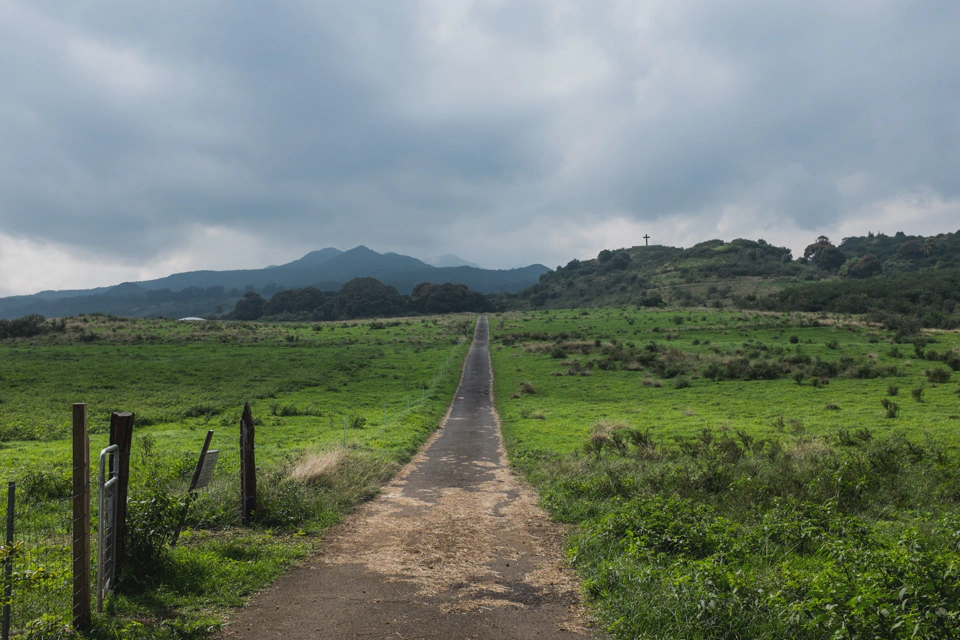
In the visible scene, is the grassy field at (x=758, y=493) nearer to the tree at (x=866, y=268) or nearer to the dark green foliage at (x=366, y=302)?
the tree at (x=866, y=268)

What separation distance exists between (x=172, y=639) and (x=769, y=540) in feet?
28.3

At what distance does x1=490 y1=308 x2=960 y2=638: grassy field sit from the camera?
5.89 m

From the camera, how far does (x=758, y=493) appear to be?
41.5ft

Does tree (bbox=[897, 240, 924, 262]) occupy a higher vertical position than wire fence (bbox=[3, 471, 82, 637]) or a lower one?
higher

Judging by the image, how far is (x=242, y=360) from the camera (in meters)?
54.5

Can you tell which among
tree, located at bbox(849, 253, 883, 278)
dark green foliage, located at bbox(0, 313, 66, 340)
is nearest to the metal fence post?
dark green foliage, located at bbox(0, 313, 66, 340)

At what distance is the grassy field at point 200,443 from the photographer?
736 centimetres

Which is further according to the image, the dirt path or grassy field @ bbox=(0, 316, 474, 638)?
grassy field @ bbox=(0, 316, 474, 638)

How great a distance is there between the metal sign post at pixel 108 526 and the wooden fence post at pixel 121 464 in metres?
0.05

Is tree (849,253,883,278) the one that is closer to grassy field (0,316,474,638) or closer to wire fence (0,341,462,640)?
grassy field (0,316,474,638)

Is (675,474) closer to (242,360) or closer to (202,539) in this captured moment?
(202,539)

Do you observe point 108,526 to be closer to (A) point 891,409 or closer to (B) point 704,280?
(A) point 891,409

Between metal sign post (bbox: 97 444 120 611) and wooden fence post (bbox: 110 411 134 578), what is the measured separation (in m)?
0.05

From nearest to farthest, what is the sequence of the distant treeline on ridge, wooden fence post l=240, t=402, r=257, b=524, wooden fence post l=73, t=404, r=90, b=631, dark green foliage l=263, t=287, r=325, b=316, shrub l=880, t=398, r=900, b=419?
wooden fence post l=73, t=404, r=90, b=631 < wooden fence post l=240, t=402, r=257, b=524 < shrub l=880, t=398, r=900, b=419 < the distant treeline on ridge < dark green foliage l=263, t=287, r=325, b=316
